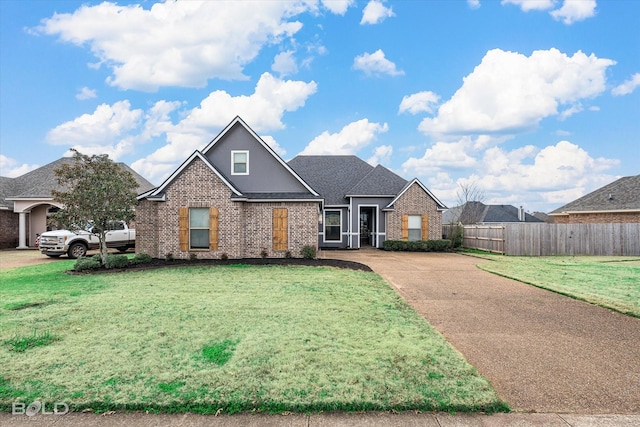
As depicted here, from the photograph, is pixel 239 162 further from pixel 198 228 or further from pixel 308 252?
pixel 308 252

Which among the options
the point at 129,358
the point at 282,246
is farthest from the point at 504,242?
the point at 129,358

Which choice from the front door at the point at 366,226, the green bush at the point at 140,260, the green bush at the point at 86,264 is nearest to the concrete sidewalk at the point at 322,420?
the green bush at the point at 86,264

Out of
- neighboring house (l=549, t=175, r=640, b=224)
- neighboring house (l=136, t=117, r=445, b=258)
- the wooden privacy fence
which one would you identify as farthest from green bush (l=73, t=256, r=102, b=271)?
neighboring house (l=549, t=175, r=640, b=224)

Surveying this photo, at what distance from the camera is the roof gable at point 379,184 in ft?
83.6

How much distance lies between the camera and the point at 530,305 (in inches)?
345

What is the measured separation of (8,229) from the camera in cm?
2597

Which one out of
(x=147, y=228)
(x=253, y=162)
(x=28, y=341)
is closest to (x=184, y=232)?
(x=147, y=228)

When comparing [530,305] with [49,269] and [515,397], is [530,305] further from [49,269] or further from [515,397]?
[49,269]

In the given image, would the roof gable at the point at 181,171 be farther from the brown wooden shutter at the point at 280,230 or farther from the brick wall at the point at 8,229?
the brick wall at the point at 8,229

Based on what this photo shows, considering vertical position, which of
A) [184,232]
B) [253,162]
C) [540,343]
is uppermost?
[253,162]

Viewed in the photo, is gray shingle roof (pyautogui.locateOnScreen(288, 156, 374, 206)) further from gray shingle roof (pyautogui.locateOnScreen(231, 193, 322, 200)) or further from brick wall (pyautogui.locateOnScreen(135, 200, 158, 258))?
brick wall (pyautogui.locateOnScreen(135, 200, 158, 258))

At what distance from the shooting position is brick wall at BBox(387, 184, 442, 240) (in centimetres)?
2448

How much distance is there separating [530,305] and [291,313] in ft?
17.8

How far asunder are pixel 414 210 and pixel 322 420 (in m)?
21.7
